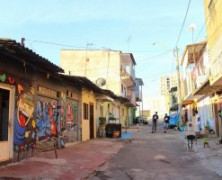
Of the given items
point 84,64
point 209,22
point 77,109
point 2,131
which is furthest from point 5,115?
point 84,64

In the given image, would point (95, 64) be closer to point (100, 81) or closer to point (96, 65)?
point (96, 65)

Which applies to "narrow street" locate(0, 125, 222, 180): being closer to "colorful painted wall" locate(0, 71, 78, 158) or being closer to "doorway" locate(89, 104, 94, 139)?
"colorful painted wall" locate(0, 71, 78, 158)

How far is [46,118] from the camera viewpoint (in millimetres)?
12594

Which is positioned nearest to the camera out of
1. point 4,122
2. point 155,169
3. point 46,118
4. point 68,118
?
point 155,169

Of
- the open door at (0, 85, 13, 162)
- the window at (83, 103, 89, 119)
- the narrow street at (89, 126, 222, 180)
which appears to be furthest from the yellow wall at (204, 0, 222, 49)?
the open door at (0, 85, 13, 162)

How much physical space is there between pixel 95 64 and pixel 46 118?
22100 mm

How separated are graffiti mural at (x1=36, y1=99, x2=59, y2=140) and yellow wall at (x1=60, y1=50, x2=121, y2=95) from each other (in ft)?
67.3

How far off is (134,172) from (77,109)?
9.50m

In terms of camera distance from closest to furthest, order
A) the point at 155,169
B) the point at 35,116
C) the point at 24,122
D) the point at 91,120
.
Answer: the point at 155,169, the point at 24,122, the point at 35,116, the point at 91,120

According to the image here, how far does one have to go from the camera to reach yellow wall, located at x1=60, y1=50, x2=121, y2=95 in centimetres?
3422

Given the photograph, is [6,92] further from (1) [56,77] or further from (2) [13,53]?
(1) [56,77]

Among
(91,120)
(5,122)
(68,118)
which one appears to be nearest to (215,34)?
(68,118)

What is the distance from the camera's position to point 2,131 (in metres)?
9.23

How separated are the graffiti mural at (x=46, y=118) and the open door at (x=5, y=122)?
2.15 metres
